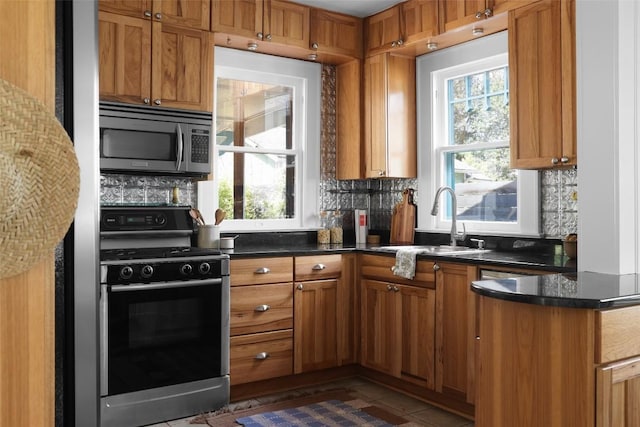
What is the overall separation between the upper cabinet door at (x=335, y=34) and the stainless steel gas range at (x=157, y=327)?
174cm

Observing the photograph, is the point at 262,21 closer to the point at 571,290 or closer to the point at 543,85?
the point at 543,85

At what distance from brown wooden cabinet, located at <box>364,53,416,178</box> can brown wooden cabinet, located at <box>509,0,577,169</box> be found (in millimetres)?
1098

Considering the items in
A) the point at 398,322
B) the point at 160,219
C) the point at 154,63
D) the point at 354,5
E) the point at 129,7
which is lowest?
the point at 398,322

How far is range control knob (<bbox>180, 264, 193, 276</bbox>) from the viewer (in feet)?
11.0

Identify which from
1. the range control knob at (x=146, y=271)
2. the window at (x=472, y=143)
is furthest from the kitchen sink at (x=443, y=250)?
the range control knob at (x=146, y=271)

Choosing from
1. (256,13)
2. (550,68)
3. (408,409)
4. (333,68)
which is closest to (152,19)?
(256,13)

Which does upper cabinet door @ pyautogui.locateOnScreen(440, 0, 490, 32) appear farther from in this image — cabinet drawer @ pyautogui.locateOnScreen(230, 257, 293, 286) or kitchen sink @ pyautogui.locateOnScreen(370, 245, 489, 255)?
cabinet drawer @ pyautogui.locateOnScreen(230, 257, 293, 286)

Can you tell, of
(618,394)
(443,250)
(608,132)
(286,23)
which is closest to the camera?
(618,394)

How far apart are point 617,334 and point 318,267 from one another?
2145 millimetres

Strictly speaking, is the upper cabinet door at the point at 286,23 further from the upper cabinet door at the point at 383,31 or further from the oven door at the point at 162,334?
the oven door at the point at 162,334

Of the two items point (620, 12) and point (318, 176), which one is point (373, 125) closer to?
point (318, 176)

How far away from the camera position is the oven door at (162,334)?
3158 millimetres

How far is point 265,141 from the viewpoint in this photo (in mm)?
4492

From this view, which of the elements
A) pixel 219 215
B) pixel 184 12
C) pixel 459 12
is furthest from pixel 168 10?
pixel 459 12
